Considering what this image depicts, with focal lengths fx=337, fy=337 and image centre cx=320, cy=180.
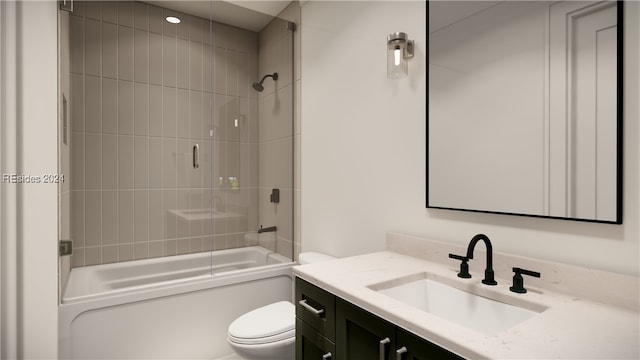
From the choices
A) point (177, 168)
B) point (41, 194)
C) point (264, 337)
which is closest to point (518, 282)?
point (264, 337)

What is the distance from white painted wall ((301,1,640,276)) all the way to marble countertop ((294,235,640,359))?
0.12 m

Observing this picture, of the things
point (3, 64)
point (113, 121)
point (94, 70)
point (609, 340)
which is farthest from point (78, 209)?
point (609, 340)

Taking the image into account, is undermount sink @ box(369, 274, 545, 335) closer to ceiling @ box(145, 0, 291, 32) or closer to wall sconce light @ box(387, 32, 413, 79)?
wall sconce light @ box(387, 32, 413, 79)

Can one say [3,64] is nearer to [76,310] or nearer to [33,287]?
[33,287]

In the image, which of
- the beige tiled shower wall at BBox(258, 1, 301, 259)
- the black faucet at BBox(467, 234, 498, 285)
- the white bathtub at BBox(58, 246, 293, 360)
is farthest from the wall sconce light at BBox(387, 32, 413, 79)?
the white bathtub at BBox(58, 246, 293, 360)

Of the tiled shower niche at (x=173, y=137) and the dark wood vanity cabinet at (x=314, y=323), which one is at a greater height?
the tiled shower niche at (x=173, y=137)

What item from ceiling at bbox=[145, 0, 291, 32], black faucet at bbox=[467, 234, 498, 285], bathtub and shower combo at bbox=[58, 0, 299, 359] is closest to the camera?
black faucet at bbox=[467, 234, 498, 285]

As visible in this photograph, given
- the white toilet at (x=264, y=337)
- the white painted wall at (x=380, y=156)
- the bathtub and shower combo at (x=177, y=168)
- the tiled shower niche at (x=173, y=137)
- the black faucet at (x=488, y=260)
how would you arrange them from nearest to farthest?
the white painted wall at (x=380, y=156) → the black faucet at (x=488, y=260) → the white toilet at (x=264, y=337) → the bathtub and shower combo at (x=177, y=168) → the tiled shower niche at (x=173, y=137)

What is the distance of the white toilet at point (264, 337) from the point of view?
1.65m

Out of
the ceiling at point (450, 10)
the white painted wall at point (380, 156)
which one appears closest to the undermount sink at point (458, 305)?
the white painted wall at point (380, 156)

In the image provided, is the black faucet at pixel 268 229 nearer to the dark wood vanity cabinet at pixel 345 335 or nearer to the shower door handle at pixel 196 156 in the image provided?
the shower door handle at pixel 196 156

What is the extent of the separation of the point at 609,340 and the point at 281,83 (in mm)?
2315

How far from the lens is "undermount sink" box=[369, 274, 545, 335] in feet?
3.51

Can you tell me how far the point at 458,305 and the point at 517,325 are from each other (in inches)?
14.3
